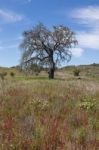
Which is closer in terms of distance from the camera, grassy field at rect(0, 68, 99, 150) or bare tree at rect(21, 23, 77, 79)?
grassy field at rect(0, 68, 99, 150)

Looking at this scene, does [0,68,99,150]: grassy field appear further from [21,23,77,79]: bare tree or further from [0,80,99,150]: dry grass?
[21,23,77,79]: bare tree

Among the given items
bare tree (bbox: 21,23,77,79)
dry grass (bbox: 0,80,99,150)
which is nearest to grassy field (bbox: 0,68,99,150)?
dry grass (bbox: 0,80,99,150)

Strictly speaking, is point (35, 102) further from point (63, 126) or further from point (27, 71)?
point (27, 71)

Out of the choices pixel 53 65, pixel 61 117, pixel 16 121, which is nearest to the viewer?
pixel 16 121

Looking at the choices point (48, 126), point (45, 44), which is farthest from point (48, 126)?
point (45, 44)

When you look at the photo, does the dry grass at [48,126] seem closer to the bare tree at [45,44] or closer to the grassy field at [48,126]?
the grassy field at [48,126]

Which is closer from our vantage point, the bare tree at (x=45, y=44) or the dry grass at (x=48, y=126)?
the dry grass at (x=48, y=126)

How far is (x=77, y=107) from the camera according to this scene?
36.4 feet

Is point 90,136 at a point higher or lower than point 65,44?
lower

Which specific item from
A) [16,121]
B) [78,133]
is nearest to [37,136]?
[78,133]

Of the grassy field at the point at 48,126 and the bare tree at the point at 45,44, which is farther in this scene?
the bare tree at the point at 45,44

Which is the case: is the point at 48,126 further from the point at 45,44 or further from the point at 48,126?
the point at 45,44

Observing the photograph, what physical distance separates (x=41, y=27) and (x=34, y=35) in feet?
5.78

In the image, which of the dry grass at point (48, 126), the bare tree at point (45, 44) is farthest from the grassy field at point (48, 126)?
the bare tree at point (45, 44)
